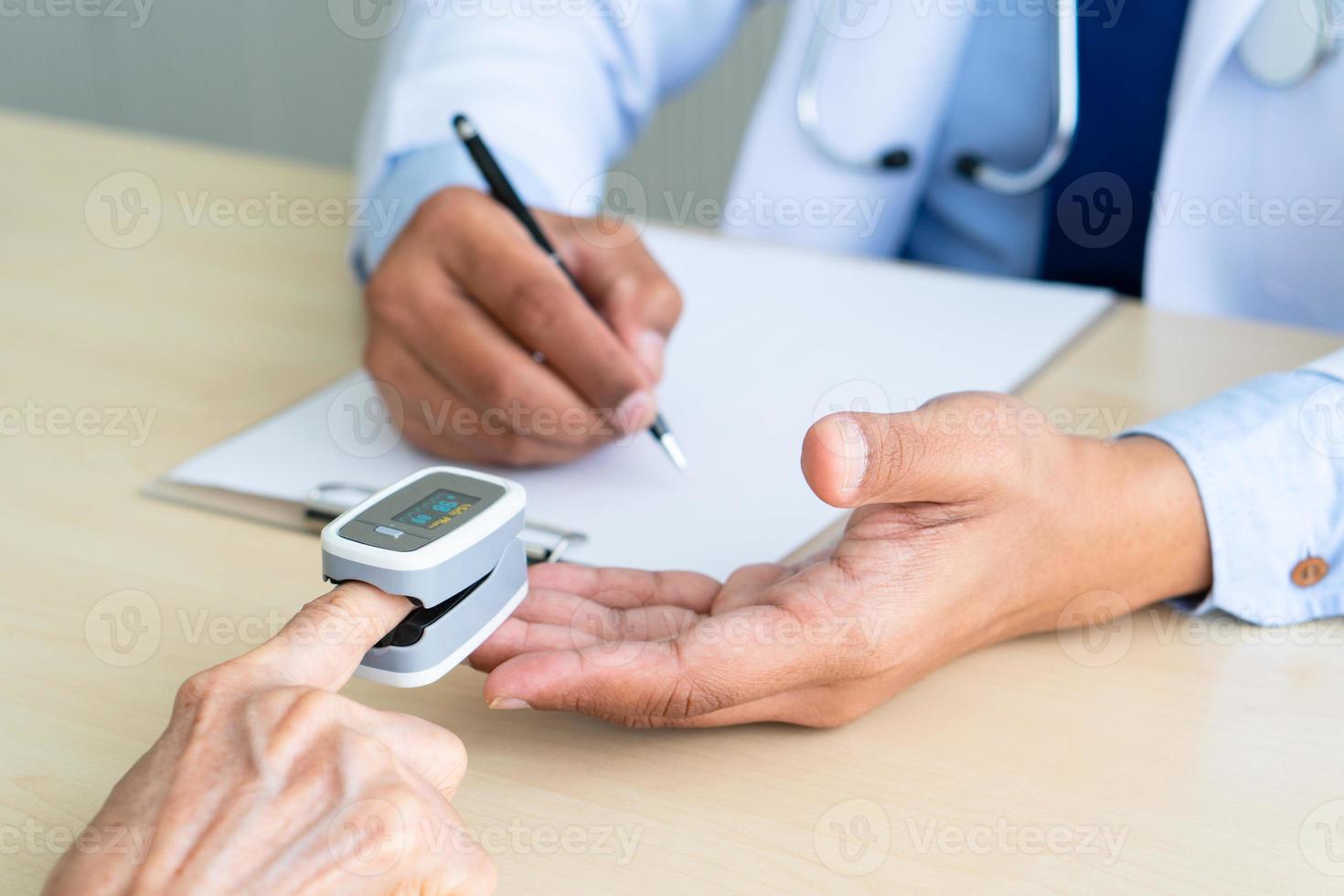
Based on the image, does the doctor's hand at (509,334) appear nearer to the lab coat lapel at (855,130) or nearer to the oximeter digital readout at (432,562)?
the oximeter digital readout at (432,562)

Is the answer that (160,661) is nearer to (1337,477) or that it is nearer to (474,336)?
(474,336)

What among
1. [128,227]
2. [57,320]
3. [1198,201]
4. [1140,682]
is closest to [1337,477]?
[1140,682]

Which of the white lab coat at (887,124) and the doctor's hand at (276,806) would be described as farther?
the white lab coat at (887,124)

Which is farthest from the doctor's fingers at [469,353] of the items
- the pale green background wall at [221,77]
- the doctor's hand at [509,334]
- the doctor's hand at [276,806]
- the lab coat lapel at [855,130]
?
the pale green background wall at [221,77]

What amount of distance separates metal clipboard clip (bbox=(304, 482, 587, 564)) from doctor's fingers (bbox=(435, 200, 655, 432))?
0.35 feet

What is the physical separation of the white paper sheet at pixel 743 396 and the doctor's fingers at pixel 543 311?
0.20ft

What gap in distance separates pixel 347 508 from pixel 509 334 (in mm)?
185

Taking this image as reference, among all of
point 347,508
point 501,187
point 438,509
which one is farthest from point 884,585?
point 501,187

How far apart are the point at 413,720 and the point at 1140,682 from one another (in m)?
0.37

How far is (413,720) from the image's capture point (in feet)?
1.59

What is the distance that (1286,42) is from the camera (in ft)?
3.29

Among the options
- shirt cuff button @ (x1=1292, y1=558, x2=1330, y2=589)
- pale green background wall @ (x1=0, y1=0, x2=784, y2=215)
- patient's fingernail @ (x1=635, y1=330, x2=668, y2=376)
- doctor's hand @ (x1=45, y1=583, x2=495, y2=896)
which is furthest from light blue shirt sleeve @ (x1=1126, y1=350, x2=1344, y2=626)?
pale green background wall @ (x1=0, y1=0, x2=784, y2=215)

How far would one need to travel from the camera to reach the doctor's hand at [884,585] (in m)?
0.56

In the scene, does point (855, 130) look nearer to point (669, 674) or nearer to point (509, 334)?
point (509, 334)
